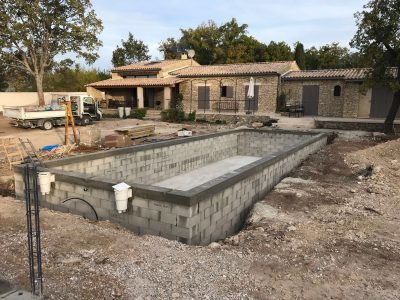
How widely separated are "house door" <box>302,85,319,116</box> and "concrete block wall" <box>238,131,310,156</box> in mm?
10019

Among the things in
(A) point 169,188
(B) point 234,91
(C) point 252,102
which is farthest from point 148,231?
(B) point 234,91

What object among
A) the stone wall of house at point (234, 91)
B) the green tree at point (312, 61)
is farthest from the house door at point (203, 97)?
the green tree at point (312, 61)

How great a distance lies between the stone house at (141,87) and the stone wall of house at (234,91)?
1.30 metres

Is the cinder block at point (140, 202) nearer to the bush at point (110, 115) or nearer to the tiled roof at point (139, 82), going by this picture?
the tiled roof at point (139, 82)

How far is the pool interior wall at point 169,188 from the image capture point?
537 centimetres

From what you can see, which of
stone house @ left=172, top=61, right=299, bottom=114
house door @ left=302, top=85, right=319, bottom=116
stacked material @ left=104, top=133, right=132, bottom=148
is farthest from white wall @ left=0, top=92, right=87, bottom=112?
house door @ left=302, top=85, right=319, bottom=116

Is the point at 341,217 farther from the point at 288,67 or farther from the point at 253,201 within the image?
the point at 288,67

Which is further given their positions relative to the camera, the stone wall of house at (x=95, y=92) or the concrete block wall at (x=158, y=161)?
the stone wall of house at (x=95, y=92)

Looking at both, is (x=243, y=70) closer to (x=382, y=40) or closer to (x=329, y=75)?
(x=329, y=75)

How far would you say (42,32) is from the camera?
2800cm

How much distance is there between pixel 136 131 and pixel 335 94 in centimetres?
1485

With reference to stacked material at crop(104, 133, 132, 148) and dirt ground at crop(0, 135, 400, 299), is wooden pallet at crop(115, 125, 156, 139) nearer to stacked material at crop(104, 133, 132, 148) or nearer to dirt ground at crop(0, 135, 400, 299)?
stacked material at crop(104, 133, 132, 148)

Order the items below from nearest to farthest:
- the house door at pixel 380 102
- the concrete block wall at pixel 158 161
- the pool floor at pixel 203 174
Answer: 1. the concrete block wall at pixel 158 161
2. the pool floor at pixel 203 174
3. the house door at pixel 380 102

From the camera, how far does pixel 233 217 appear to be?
6617mm
